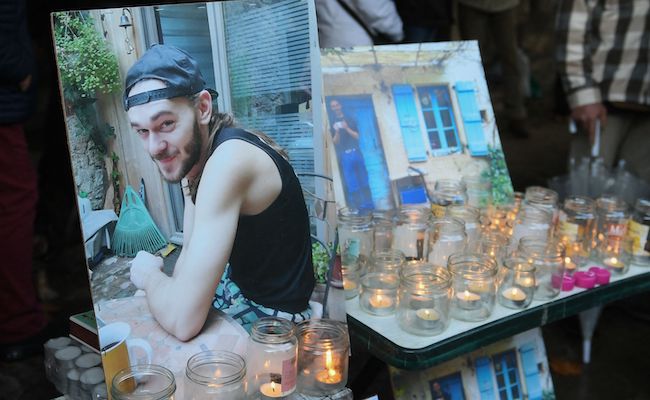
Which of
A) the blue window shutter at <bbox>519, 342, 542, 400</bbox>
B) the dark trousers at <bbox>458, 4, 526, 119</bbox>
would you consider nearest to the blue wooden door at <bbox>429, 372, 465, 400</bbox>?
the blue window shutter at <bbox>519, 342, 542, 400</bbox>

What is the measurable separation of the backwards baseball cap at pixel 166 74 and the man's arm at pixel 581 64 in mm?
2010

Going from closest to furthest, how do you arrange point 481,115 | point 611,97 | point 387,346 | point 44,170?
point 387,346 < point 481,115 < point 611,97 < point 44,170

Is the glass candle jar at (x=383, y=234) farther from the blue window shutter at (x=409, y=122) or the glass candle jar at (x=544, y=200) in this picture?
the glass candle jar at (x=544, y=200)

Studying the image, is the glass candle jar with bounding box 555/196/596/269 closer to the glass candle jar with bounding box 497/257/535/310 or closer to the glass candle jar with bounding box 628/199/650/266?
the glass candle jar with bounding box 628/199/650/266

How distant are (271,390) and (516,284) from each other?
750 millimetres

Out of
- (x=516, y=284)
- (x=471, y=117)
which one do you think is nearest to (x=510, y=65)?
(x=471, y=117)

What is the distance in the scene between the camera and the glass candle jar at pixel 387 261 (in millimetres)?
1538

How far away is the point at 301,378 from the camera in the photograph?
3.87ft

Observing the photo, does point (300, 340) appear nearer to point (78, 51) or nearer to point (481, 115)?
point (78, 51)

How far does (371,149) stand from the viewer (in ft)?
6.03

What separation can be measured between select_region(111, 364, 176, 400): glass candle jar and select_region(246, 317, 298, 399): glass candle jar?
0.48ft

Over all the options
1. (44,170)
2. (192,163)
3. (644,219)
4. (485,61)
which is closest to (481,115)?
(644,219)

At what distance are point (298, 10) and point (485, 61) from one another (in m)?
5.57

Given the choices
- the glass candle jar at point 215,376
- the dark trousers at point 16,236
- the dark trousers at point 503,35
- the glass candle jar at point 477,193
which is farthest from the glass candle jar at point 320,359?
the dark trousers at point 503,35
